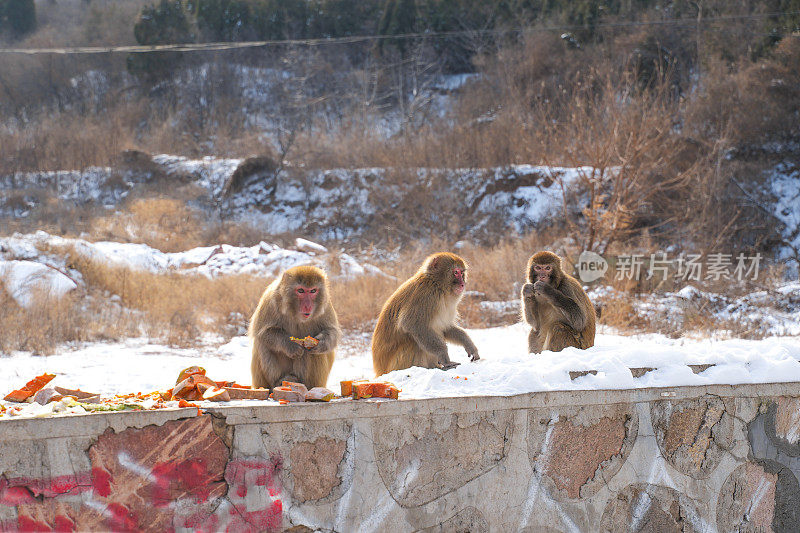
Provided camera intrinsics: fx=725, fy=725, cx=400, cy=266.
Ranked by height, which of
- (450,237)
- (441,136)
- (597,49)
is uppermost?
(597,49)

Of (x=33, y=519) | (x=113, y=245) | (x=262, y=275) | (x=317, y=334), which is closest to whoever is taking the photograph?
(x=33, y=519)

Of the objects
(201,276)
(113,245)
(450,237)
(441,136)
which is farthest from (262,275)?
(441,136)

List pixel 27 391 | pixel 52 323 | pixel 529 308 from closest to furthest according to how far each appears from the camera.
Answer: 1. pixel 27 391
2. pixel 529 308
3. pixel 52 323

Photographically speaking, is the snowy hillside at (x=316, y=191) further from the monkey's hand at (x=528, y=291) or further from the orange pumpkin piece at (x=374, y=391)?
the orange pumpkin piece at (x=374, y=391)

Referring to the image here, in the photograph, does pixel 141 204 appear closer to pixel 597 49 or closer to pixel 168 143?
pixel 168 143

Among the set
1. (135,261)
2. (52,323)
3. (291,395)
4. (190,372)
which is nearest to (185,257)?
(135,261)

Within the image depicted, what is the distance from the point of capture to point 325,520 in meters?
3.57

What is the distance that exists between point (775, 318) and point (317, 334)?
30.5 feet

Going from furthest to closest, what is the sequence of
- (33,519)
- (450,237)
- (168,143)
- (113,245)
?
(168,143)
(450,237)
(113,245)
(33,519)

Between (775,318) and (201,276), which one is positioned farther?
(201,276)

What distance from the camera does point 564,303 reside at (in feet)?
19.2

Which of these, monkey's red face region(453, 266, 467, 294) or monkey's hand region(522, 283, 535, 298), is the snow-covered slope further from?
monkey's red face region(453, 266, 467, 294)

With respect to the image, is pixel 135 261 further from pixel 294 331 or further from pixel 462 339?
pixel 462 339

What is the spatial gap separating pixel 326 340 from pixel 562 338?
6.51 feet
